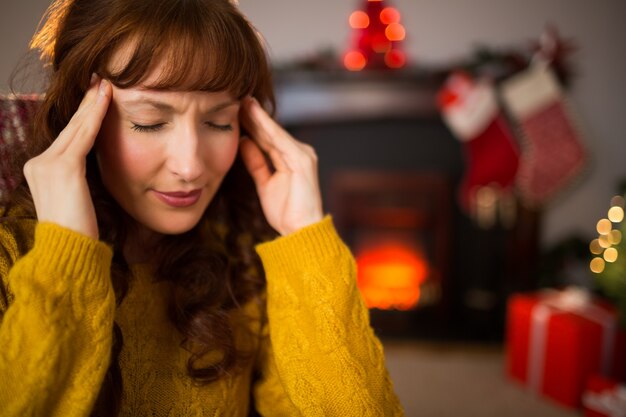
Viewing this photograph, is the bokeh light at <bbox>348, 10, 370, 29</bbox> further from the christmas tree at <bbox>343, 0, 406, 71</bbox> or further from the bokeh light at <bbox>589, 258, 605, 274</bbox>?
the bokeh light at <bbox>589, 258, 605, 274</bbox>

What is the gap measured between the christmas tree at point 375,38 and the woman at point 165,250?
183 centimetres

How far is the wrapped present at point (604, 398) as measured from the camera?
80.4 inches

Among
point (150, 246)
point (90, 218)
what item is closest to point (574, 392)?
point (150, 246)

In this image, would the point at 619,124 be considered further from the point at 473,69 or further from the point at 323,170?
the point at 323,170

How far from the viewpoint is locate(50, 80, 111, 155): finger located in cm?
79

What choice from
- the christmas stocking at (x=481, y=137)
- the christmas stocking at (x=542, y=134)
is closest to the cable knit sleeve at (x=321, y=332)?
the christmas stocking at (x=481, y=137)

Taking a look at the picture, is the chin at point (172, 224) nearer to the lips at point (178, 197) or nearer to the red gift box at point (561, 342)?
the lips at point (178, 197)

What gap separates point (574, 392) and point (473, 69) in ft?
5.48

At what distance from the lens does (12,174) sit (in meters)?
0.94

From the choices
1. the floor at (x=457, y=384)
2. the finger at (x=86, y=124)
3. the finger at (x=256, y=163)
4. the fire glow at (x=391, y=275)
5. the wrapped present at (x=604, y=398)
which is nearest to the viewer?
the finger at (x=86, y=124)

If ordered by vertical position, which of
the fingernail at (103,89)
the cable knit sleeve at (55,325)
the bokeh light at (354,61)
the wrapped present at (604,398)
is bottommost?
the wrapped present at (604,398)

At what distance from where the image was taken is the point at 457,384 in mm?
2568

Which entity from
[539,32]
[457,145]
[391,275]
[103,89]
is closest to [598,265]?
[457,145]

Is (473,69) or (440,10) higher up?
(440,10)
